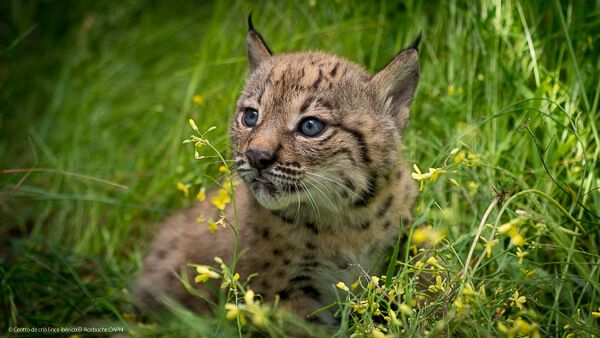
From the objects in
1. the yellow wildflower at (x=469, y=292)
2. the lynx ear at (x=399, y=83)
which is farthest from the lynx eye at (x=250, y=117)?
the yellow wildflower at (x=469, y=292)

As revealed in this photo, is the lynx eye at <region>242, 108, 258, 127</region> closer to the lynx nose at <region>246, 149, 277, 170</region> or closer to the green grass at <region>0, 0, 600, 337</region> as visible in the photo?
the lynx nose at <region>246, 149, 277, 170</region>

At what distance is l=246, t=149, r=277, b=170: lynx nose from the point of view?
12.1 ft

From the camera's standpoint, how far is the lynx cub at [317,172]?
3.84m

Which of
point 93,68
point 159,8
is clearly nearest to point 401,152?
point 93,68

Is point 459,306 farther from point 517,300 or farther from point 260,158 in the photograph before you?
point 260,158

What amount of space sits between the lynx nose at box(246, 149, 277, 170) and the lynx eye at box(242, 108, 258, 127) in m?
0.45

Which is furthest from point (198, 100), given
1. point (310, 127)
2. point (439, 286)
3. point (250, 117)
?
point (439, 286)

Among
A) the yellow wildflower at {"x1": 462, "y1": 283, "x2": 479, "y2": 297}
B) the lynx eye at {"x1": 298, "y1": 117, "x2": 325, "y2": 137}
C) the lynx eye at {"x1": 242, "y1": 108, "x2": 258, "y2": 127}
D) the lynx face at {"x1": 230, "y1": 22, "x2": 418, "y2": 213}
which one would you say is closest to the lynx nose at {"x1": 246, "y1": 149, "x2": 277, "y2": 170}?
the lynx face at {"x1": 230, "y1": 22, "x2": 418, "y2": 213}

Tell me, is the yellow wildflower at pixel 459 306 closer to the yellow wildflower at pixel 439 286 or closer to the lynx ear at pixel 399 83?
the yellow wildflower at pixel 439 286

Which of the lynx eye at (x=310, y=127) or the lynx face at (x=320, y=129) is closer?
the lynx face at (x=320, y=129)

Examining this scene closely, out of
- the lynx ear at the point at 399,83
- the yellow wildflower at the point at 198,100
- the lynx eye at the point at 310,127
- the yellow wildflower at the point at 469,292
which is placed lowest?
the yellow wildflower at the point at 469,292

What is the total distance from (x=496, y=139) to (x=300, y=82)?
→ 1687 mm

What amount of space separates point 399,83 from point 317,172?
86 centimetres

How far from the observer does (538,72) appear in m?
4.85
